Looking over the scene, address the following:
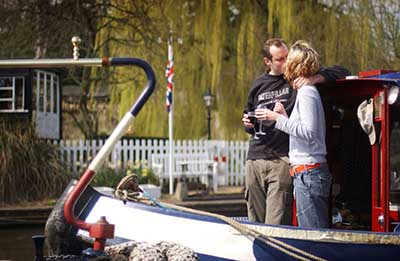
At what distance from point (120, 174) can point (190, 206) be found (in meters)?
2.32

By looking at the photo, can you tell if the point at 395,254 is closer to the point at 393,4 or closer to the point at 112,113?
the point at 393,4

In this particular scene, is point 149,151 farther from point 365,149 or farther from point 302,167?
point 302,167

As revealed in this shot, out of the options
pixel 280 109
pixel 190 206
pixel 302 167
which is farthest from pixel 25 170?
pixel 302 167

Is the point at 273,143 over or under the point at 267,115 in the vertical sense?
under

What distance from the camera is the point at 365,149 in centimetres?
615

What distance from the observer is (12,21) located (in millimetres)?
18422

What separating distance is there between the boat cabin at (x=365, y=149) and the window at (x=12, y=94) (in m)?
11.8

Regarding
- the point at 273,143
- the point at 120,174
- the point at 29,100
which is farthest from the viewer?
the point at 29,100

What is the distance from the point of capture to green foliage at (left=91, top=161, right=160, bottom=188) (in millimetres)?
16219

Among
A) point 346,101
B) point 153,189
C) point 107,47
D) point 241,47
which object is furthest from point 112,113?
point 346,101

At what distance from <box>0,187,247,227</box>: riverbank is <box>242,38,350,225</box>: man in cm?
868

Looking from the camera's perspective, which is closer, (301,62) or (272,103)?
(301,62)

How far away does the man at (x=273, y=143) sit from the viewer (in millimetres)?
5773

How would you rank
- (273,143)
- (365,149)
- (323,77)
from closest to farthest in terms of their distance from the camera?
(323,77)
(273,143)
(365,149)
